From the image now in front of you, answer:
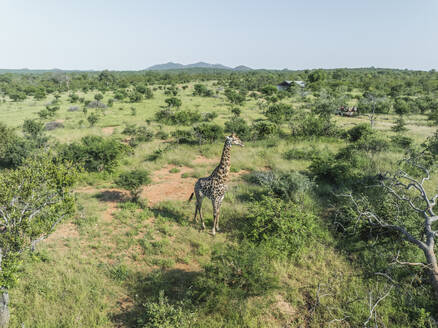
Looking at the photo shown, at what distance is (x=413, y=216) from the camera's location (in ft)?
23.2

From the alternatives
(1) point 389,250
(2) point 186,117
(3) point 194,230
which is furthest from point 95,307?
(2) point 186,117

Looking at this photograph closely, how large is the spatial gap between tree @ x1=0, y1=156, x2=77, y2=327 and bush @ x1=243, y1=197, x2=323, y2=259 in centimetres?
496

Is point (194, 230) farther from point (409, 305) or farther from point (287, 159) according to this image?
point (287, 159)

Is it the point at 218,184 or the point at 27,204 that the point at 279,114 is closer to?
the point at 218,184

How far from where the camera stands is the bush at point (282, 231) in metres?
6.77

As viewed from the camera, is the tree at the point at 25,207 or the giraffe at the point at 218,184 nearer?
the tree at the point at 25,207

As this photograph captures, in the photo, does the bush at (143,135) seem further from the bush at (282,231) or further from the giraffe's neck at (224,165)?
the bush at (282,231)

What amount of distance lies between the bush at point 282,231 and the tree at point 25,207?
496 cm

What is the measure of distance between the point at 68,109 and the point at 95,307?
3498 centimetres

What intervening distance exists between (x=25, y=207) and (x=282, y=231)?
627 cm

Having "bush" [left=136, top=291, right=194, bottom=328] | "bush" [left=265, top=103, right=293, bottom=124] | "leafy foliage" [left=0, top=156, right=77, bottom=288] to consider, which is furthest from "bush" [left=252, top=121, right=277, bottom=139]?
"bush" [left=136, top=291, right=194, bottom=328]

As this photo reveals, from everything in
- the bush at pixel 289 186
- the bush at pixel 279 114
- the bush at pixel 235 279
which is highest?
the bush at pixel 279 114

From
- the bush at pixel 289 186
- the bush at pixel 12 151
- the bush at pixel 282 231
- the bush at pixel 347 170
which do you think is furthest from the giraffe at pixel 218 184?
the bush at pixel 12 151

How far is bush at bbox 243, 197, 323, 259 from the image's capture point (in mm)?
6770
